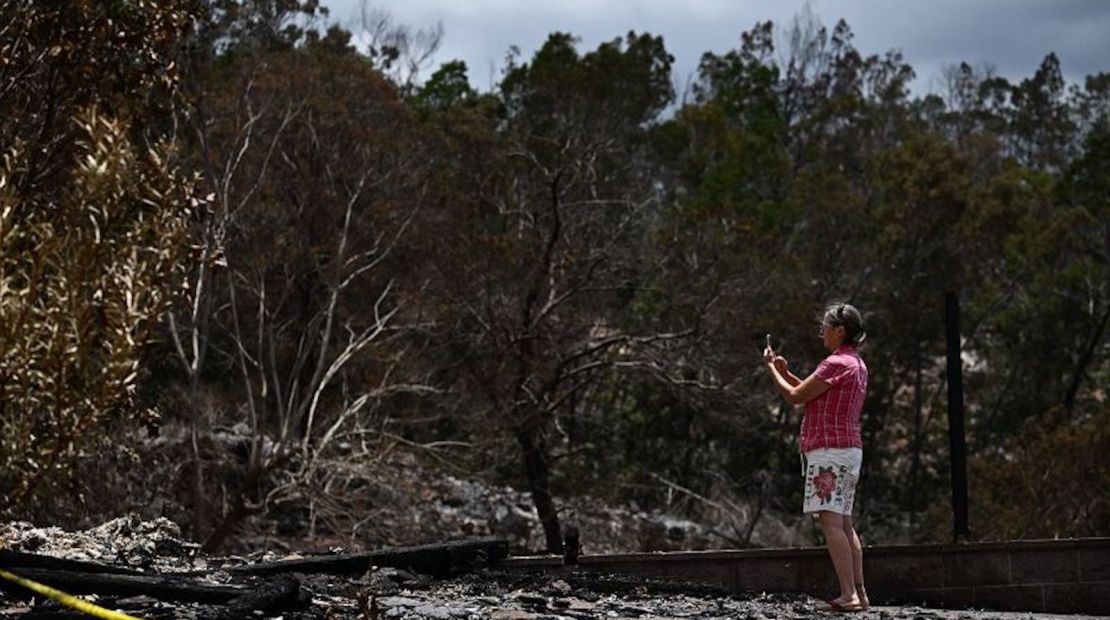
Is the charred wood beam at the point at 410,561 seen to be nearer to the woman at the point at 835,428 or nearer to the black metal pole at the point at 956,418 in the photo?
the woman at the point at 835,428

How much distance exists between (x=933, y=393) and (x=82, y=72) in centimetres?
2632

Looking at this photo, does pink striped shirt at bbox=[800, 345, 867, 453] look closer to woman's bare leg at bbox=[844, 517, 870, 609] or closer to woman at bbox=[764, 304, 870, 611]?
woman at bbox=[764, 304, 870, 611]

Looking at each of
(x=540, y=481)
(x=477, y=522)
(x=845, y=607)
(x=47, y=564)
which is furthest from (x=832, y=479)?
(x=477, y=522)

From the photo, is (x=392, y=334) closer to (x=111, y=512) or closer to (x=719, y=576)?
(x=111, y=512)

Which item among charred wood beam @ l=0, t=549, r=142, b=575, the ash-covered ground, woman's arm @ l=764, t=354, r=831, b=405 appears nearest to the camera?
the ash-covered ground

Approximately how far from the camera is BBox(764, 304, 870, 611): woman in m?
8.38

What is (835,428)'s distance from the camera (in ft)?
27.8

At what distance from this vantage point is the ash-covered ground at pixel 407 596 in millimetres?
7188

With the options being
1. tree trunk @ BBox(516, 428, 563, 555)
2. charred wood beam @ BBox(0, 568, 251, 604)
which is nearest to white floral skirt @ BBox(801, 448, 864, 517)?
charred wood beam @ BBox(0, 568, 251, 604)

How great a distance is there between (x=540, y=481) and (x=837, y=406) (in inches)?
674

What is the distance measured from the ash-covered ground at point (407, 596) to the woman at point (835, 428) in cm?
47

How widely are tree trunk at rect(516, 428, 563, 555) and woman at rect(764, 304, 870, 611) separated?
54.1 feet

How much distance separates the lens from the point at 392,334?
27984 millimetres

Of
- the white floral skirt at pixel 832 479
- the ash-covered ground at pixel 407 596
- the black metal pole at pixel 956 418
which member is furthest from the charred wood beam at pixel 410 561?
the black metal pole at pixel 956 418
